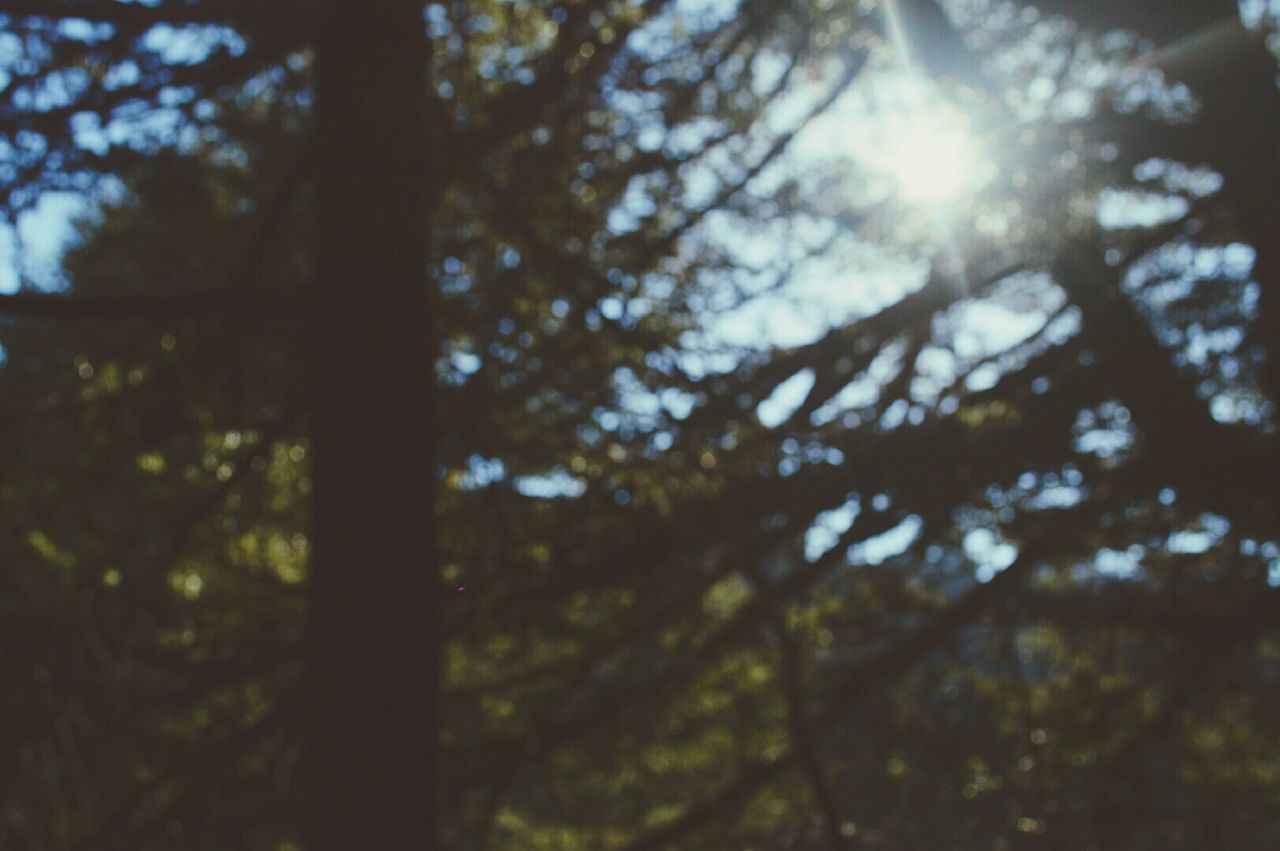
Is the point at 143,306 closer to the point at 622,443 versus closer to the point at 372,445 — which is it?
the point at 372,445

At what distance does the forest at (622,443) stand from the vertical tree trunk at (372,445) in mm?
13

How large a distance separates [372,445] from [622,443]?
134 centimetres

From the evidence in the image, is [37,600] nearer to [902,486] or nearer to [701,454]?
[701,454]

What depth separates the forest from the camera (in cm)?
295

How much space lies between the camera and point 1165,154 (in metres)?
4.64

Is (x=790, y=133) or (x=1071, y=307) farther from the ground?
(x=790, y=133)

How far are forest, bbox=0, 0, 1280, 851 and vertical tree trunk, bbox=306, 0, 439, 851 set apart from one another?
0.04 feet

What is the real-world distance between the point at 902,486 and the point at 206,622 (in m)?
2.82

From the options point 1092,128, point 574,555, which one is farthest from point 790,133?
point 574,555

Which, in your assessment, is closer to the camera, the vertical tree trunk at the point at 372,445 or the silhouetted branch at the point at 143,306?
the vertical tree trunk at the point at 372,445

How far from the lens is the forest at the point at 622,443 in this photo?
295cm

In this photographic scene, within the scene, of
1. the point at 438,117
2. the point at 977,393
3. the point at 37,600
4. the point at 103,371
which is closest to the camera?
the point at 37,600

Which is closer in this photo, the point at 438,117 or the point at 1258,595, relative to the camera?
the point at 438,117

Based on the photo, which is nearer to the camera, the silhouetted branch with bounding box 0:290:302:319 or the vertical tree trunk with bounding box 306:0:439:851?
the vertical tree trunk with bounding box 306:0:439:851
